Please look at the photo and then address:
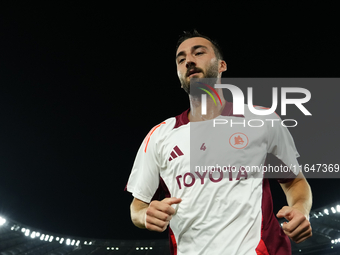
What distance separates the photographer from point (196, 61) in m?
2.17

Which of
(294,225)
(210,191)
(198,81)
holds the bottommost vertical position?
(294,225)

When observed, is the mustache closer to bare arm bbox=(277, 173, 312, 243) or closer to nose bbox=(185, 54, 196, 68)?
nose bbox=(185, 54, 196, 68)

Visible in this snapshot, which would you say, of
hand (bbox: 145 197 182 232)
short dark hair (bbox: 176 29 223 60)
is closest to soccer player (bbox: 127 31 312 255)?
hand (bbox: 145 197 182 232)

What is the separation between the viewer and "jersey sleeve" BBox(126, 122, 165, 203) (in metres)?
1.99

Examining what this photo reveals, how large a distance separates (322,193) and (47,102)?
22.1 metres

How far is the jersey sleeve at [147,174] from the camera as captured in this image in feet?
6.53

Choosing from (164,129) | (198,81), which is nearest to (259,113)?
(198,81)

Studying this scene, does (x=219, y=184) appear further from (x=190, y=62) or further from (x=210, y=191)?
(x=190, y=62)

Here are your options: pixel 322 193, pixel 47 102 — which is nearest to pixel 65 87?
pixel 47 102

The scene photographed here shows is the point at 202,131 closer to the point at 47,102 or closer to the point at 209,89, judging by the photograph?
the point at 209,89

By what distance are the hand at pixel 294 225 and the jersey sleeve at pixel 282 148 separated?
55 centimetres

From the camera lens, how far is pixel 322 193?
2231 centimetres

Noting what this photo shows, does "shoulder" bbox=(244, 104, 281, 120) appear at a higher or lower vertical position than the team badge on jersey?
higher

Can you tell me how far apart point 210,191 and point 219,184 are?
7 cm
